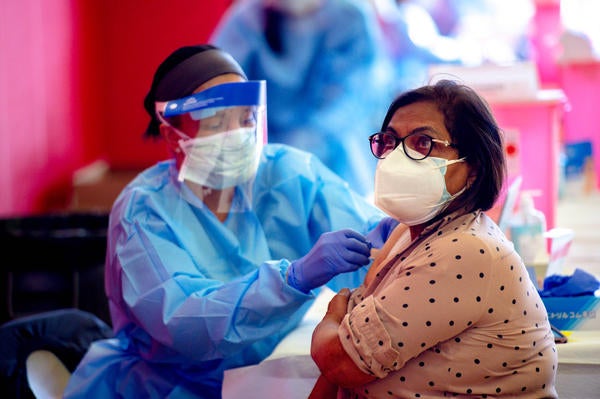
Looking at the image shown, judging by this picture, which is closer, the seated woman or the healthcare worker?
the seated woman

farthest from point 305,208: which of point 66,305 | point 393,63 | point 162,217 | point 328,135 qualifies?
point 393,63

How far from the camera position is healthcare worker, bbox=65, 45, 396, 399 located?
1.66 m

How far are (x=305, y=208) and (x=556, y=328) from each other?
2.13ft

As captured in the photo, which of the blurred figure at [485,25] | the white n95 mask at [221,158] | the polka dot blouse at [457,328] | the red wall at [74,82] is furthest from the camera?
the blurred figure at [485,25]

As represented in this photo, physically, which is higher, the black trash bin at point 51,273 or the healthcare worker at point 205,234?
the healthcare worker at point 205,234

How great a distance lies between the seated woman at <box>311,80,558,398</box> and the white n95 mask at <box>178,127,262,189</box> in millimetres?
587

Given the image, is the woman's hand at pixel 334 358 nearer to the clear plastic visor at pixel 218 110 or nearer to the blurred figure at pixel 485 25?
the clear plastic visor at pixel 218 110

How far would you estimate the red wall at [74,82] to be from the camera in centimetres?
370

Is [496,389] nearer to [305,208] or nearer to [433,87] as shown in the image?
[433,87]

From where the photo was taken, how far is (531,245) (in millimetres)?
1762

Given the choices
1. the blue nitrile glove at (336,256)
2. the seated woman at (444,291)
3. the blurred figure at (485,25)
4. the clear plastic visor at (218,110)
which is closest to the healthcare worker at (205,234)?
the clear plastic visor at (218,110)

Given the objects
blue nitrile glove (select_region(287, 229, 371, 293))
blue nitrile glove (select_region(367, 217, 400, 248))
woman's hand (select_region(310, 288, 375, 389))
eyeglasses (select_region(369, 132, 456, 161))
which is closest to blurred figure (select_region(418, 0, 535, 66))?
blue nitrile glove (select_region(367, 217, 400, 248))

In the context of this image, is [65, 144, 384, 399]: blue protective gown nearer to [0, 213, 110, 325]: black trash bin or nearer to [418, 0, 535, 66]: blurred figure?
[0, 213, 110, 325]: black trash bin

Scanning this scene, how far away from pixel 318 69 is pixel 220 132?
2.01 meters
